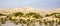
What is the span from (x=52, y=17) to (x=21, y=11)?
16.9 inches

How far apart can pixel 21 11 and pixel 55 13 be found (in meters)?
0.46

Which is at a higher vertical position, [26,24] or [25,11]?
[25,11]

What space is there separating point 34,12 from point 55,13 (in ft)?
0.92

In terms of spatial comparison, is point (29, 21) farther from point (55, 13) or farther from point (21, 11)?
→ point (55, 13)

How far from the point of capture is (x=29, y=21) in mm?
1347

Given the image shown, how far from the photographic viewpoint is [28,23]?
134cm

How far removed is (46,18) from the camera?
4.32 feet

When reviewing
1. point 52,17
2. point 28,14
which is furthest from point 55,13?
point 28,14

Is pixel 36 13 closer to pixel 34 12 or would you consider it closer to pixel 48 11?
pixel 34 12

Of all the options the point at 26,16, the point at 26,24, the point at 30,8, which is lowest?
the point at 26,24

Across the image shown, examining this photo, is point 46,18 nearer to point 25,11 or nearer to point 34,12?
point 34,12

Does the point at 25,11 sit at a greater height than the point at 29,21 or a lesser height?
greater

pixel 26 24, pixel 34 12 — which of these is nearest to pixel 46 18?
pixel 34 12

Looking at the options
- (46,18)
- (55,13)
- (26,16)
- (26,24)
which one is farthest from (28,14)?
(55,13)
